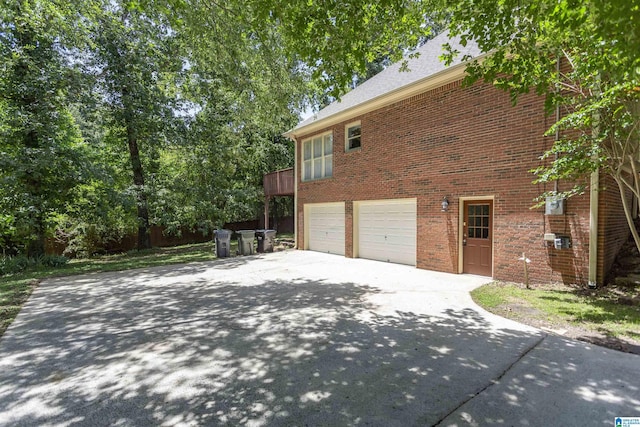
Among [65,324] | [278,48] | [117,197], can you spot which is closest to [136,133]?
[117,197]

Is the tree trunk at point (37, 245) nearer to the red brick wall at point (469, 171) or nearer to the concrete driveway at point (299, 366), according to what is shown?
the concrete driveway at point (299, 366)

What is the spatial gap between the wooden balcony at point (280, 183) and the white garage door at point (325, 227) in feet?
6.10

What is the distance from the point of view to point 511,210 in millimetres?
7098

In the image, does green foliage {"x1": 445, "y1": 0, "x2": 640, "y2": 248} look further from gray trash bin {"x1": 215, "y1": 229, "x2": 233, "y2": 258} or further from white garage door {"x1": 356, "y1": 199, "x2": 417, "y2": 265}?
gray trash bin {"x1": 215, "y1": 229, "x2": 233, "y2": 258}

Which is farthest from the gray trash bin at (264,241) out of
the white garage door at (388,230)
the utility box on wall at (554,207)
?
the utility box on wall at (554,207)

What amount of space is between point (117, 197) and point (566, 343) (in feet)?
45.6

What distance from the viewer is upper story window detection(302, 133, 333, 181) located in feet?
41.8

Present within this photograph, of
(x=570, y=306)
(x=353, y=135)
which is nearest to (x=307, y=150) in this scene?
(x=353, y=135)

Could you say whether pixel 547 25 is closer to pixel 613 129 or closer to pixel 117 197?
pixel 613 129

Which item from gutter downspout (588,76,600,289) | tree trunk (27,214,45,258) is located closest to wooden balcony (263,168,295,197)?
tree trunk (27,214,45,258)

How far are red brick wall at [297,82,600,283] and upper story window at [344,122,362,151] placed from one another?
446 millimetres

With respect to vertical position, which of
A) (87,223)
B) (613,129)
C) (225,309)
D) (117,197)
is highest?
(613,129)

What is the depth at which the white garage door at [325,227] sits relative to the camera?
12336 mm

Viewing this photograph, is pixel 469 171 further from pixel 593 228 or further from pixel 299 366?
pixel 299 366
